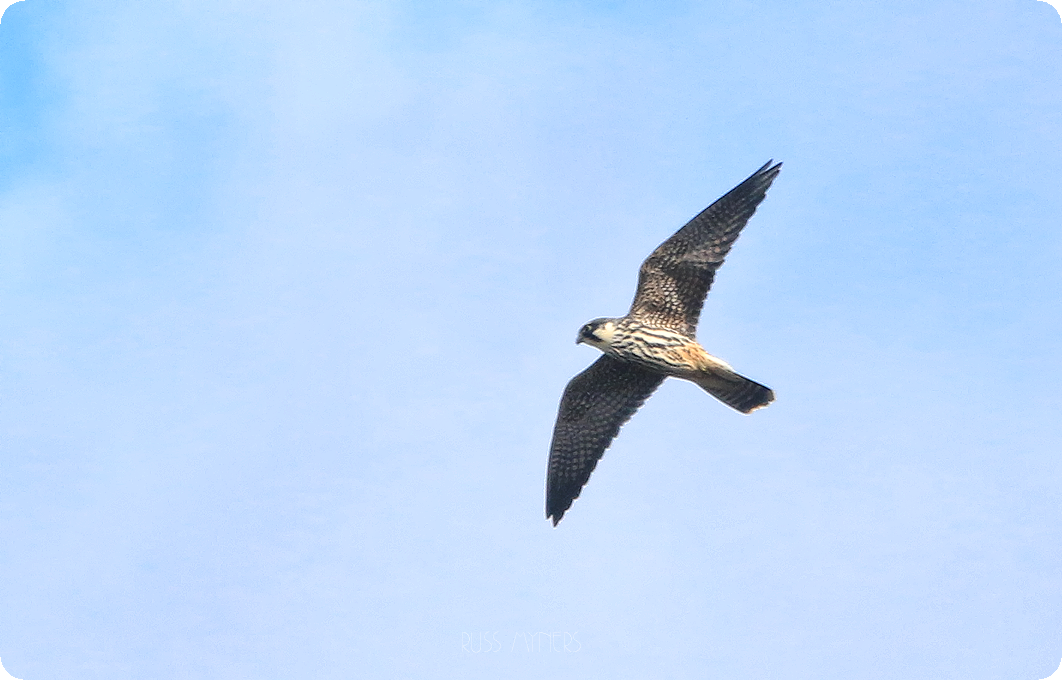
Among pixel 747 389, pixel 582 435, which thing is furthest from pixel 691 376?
pixel 582 435

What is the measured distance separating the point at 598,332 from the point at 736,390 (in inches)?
56.2

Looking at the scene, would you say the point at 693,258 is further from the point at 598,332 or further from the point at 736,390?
the point at 736,390

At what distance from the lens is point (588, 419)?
13.7 meters

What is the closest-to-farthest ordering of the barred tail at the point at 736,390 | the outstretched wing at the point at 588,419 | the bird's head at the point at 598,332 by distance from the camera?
the barred tail at the point at 736,390 → the bird's head at the point at 598,332 → the outstretched wing at the point at 588,419

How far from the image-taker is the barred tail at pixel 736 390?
1255cm

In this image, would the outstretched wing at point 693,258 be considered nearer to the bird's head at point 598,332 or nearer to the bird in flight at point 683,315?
the bird in flight at point 683,315

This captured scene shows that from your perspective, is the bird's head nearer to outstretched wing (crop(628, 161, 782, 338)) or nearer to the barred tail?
A: outstretched wing (crop(628, 161, 782, 338))

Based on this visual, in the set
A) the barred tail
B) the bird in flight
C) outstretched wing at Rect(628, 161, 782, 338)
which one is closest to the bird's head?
the bird in flight

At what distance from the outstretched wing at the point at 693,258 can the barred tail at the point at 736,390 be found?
1.53ft

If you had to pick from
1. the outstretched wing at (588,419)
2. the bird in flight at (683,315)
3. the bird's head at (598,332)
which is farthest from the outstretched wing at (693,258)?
the outstretched wing at (588,419)

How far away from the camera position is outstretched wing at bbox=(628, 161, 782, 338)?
12.6 metres

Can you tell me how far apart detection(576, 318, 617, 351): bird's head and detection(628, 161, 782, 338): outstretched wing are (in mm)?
379

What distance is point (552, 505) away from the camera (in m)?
13.7

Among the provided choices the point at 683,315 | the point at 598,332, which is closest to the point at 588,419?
the point at 598,332
